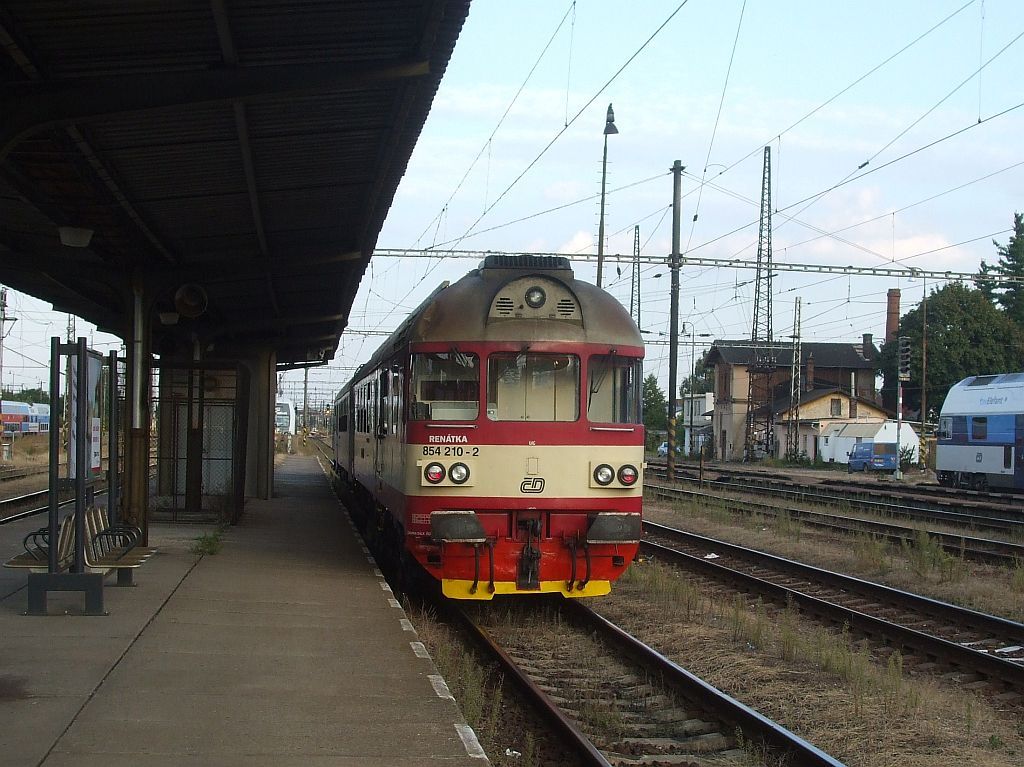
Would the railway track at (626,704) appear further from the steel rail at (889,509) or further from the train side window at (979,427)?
the train side window at (979,427)

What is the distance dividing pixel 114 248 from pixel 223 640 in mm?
6299

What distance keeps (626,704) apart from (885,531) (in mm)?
12258

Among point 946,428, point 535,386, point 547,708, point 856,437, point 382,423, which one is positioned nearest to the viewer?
point 547,708

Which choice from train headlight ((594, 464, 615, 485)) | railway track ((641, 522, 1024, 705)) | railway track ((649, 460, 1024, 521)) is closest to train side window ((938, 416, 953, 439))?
railway track ((649, 460, 1024, 521))

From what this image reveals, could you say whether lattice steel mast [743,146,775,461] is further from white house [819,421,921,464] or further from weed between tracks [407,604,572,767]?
weed between tracks [407,604,572,767]

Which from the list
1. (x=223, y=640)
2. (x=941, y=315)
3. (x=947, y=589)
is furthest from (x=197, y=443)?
(x=941, y=315)

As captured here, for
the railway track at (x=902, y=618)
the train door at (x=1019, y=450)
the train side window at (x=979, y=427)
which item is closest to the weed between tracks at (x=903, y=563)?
the railway track at (x=902, y=618)

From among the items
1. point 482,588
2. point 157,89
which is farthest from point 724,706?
point 157,89

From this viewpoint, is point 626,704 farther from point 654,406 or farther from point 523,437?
point 654,406

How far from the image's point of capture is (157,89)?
298 inches

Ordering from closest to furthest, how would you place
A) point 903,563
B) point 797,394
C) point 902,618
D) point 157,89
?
point 157,89 < point 902,618 < point 903,563 < point 797,394

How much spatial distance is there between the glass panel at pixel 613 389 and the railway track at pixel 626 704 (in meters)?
1.87

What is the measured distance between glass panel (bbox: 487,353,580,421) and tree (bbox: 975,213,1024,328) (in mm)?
71239

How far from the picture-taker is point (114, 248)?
42.4 feet
